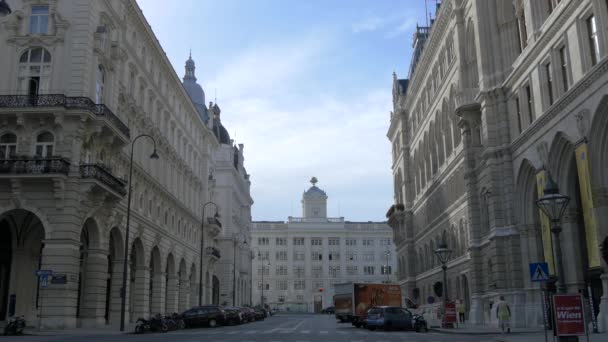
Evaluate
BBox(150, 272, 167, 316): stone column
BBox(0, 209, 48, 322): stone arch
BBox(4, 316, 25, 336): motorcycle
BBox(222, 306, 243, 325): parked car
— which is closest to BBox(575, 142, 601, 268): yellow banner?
BBox(222, 306, 243, 325): parked car

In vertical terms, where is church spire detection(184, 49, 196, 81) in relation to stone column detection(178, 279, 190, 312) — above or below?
above

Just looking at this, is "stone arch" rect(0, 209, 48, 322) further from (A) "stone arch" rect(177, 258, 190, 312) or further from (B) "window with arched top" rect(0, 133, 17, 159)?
(A) "stone arch" rect(177, 258, 190, 312)

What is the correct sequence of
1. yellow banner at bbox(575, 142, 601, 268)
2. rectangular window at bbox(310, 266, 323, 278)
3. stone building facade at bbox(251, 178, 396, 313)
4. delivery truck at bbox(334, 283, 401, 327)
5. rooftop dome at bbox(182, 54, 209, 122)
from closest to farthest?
yellow banner at bbox(575, 142, 601, 268)
delivery truck at bbox(334, 283, 401, 327)
rooftop dome at bbox(182, 54, 209, 122)
stone building facade at bbox(251, 178, 396, 313)
rectangular window at bbox(310, 266, 323, 278)

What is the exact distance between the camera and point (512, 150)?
41188mm

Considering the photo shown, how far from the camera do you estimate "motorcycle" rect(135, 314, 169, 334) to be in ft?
118

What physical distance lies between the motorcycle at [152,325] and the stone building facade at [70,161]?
12.0 feet

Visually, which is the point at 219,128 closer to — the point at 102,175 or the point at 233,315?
the point at 233,315

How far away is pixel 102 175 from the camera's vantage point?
38.3 metres

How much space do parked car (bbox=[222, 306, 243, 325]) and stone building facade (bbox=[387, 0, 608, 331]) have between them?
17440 mm

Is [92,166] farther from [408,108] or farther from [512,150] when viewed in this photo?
[408,108]

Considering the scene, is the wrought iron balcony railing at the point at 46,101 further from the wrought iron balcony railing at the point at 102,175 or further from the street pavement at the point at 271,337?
the street pavement at the point at 271,337

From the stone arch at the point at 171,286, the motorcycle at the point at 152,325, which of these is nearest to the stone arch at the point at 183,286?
the stone arch at the point at 171,286

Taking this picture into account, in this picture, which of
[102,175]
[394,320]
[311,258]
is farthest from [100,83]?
[311,258]

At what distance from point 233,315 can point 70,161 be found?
1863 cm
